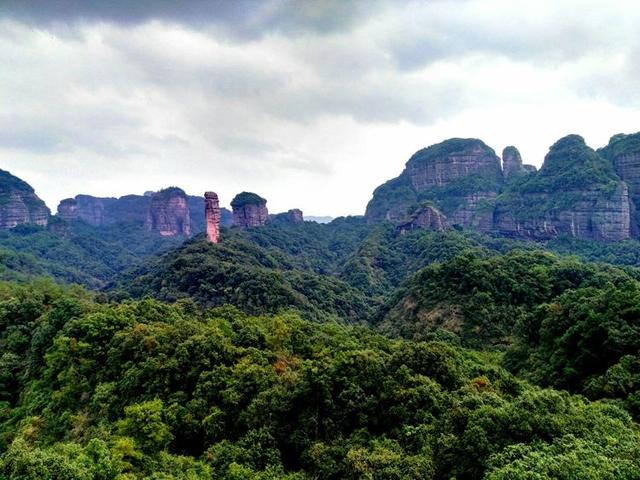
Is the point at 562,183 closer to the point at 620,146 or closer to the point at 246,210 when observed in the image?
the point at 620,146

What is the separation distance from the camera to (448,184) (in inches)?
6796

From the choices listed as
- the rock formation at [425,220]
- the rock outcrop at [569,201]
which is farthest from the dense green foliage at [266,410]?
the rock outcrop at [569,201]

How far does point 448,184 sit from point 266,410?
163200mm

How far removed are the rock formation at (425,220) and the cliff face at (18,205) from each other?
445ft

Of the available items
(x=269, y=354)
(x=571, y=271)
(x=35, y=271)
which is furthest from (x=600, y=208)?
(x=35, y=271)

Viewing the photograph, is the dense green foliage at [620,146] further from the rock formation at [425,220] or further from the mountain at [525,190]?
the rock formation at [425,220]

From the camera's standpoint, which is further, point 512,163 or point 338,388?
point 512,163

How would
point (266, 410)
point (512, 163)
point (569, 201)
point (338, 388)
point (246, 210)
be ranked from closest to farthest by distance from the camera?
point (266, 410) < point (338, 388) < point (569, 201) < point (246, 210) < point (512, 163)

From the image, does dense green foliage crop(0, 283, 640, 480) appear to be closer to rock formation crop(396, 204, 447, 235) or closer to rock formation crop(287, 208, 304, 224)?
rock formation crop(396, 204, 447, 235)

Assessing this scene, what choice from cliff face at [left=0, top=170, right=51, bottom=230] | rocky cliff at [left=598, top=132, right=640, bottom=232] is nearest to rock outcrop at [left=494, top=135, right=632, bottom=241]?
rocky cliff at [left=598, top=132, right=640, bottom=232]

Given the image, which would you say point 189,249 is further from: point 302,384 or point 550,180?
point 550,180

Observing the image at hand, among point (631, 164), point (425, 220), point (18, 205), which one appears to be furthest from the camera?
point (18, 205)

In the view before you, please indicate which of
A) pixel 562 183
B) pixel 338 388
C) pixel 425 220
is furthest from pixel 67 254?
pixel 562 183

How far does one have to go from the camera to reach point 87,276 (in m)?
128
